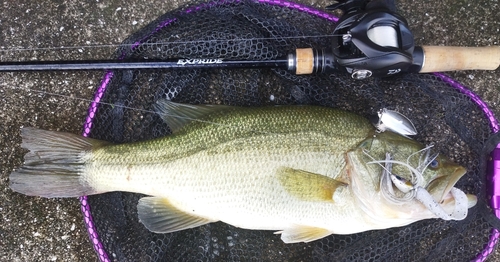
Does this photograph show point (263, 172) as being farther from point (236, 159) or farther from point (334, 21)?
point (334, 21)

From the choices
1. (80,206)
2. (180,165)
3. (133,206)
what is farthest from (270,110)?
(80,206)

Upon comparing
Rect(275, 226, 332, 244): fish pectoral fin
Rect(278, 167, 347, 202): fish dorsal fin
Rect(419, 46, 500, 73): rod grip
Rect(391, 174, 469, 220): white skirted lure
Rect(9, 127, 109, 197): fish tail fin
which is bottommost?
Rect(9, 127, 109, 197): fish tail fin

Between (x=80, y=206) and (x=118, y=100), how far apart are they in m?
0.67

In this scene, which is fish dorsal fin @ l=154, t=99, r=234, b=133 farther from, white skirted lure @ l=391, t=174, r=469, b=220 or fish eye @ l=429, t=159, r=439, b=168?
fish eye @ l=429, t=159, r=439, b=168

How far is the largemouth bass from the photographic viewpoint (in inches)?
82.8

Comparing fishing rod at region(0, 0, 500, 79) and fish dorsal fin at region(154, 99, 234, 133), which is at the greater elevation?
fishing rod at region(0, 0, 500, 79)

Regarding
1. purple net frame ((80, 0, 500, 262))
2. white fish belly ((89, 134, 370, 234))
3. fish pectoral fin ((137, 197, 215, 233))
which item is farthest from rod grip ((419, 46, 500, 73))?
fish pectoral fin ((137, 197, 215, 233))

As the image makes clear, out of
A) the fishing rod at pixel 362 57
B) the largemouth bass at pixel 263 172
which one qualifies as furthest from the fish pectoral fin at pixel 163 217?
the fishing rod at pixel 362 57

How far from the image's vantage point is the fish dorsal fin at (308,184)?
210 cm

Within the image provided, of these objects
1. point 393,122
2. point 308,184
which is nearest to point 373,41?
point 393,122

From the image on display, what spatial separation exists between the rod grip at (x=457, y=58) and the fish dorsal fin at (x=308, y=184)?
754 millimetres

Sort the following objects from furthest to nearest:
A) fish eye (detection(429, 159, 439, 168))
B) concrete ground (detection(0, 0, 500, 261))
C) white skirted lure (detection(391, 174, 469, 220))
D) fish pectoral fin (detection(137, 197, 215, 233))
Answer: concrete ground (detection(0, 0, 500, 261)) → fish pectoral fin (detection(137, 197, 215, 233)) → fish eye (detection(429, 159, 439, 168)) → white skirted lure (detection(391, 174, 469, 220))

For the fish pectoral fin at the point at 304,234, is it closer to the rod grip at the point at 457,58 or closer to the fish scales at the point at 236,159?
the fish scales at the point at 236,159

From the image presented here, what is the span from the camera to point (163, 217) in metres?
Result: 2.24
